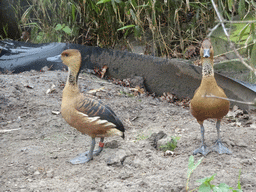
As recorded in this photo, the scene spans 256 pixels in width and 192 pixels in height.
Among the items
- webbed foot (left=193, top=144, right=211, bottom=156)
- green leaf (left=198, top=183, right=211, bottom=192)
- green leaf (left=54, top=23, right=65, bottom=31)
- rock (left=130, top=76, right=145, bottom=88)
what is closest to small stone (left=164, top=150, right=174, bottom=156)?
webbed foot (left=193, top=144, right=211, bottom=156)

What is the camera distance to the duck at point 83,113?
2.27 m

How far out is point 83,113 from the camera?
7.46 feet

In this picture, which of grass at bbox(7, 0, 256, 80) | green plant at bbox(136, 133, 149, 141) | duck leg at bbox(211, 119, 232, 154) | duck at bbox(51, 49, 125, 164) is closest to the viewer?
duck at bbox(51, 49, 125, 164)

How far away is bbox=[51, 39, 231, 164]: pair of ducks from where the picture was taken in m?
2.24

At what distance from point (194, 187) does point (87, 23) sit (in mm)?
3788

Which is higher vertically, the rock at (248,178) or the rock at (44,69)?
the rock at (44,69)

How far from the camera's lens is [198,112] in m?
2.28

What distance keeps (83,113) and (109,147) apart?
0.53m

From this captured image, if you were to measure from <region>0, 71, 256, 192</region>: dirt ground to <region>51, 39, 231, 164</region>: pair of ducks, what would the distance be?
20 centimetres

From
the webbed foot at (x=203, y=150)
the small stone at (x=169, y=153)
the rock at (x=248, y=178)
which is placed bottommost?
the small stone at (x=169, y=153)

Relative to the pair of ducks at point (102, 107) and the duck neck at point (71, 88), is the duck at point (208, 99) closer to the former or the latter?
the pair of ducks at point (102, 107)

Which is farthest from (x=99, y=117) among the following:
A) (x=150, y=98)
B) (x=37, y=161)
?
(x=150, y=98)

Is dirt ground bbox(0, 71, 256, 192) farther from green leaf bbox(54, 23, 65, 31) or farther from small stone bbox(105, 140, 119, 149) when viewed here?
green leaf bbox(54, 23, 65, 31)

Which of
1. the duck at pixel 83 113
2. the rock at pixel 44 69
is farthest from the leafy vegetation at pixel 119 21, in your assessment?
the duck at pixel 83 113
